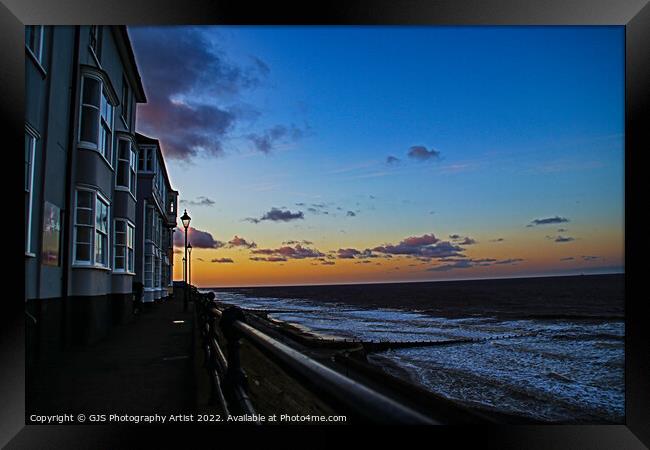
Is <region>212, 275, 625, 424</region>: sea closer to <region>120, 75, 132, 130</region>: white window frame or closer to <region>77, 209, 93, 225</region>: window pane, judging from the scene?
<region>77, 209, 93, 225</region>: window pane

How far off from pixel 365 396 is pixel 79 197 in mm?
8416

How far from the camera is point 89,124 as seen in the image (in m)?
8.64

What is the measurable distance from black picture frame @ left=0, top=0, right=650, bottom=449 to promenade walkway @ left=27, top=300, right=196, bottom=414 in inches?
14.4

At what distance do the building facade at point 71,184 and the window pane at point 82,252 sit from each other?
0.05 ft

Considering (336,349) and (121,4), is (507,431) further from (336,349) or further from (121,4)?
(336,349)

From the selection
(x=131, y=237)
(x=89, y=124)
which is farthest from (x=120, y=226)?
(x=89, y=124)

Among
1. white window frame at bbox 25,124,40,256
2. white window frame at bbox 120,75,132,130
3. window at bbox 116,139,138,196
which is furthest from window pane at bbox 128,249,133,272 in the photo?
white window frame at bbox 25,124,40,256

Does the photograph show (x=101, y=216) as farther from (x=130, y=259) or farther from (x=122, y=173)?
(x=130, y=259)

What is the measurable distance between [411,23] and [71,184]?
5852 millimetres

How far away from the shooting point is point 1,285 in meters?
4.27

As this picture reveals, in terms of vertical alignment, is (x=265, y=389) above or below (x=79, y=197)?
below

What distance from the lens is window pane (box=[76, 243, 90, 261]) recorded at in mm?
8531

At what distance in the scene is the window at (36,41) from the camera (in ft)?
20.2

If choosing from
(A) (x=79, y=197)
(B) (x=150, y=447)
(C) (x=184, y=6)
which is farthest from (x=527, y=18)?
(A) (x=79, y=197)
